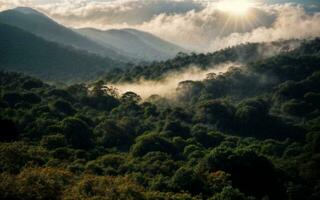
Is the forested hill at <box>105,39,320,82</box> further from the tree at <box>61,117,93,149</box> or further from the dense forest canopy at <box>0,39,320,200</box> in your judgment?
the tree at <box>61,117,93,149</box>

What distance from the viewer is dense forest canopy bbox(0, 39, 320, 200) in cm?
4150

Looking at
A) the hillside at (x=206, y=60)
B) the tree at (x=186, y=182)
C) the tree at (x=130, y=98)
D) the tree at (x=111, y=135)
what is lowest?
the tree at (x=111, y=135)

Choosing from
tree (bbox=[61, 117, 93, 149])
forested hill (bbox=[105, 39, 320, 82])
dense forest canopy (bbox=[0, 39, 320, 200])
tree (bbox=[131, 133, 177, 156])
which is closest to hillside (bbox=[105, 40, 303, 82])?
forested hill (bbox=[105, 39, 320, 82])

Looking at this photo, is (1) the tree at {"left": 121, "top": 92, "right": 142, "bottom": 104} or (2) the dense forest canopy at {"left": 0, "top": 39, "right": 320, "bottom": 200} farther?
(1) the tree at {"left": 121, "top": 92, "right": 142, "bottom": 104}

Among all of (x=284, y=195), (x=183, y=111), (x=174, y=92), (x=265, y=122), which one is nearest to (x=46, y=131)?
(x=284, y=195)

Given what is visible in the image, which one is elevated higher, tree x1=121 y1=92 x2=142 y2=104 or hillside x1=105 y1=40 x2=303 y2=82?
hillside x1=105 y1=40 x2=303 y2=82

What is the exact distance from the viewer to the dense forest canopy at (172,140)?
41500 mm

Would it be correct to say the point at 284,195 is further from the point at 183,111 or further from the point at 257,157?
the point at 183,111

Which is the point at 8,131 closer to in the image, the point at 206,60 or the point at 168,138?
the point at 168,138

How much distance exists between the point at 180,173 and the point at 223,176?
18.8 ft

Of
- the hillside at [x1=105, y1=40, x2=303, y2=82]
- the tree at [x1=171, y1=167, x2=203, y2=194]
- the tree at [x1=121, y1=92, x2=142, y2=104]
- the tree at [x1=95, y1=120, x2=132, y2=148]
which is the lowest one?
the tree at [x1=95, y1=120, x2=132, y2=148]

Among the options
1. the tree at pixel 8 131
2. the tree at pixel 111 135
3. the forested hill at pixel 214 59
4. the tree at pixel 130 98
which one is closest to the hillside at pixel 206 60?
the forested hill at pixel 214 59

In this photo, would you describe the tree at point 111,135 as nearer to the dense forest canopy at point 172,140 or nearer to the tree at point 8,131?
the dense forest canopy at point 172,140

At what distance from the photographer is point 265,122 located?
103938mm
